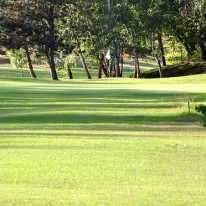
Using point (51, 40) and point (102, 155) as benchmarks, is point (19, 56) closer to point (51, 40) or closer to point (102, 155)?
point (51, 40)

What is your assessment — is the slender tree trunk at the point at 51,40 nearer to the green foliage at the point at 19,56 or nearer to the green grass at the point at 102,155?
the green foliage at the point at 19,56

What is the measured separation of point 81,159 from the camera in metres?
14.7

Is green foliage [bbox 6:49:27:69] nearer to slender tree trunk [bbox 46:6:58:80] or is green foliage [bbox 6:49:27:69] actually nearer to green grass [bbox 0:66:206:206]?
slender tree trunk [bbox 46:6:58:80]

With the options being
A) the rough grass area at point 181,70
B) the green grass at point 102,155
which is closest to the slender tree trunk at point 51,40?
the rough grass area at point 181,70

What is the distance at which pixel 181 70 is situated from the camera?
245ft

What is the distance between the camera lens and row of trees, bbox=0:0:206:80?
7246 centimetres

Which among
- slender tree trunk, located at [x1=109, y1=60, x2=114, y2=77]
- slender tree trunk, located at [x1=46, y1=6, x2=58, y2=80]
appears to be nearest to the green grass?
slender tree trunk, located at [x1=46, y1=6, x2=58, y2=80]

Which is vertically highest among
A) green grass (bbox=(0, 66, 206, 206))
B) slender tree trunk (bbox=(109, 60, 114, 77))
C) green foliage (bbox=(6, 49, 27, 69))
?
green grass (bbox=(0, 66, 206, 206))

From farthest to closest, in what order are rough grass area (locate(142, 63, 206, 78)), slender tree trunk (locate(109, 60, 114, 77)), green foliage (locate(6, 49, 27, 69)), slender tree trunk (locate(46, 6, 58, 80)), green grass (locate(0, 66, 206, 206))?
green foliage (locate(6, 49, 27, 69)) → slender tree trunk (locate(109, 60, 114, 77)) → slender tree trunk (locate(46, 6, 58, 80)) → rough grass area (locate(142, 63, 206, 78)) → green grass (locate(0, 66, 206, 206))

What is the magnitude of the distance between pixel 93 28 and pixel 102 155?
202 feet

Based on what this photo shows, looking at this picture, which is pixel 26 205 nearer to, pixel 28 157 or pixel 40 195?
pixel 40 195

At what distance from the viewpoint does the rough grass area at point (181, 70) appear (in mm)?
73000

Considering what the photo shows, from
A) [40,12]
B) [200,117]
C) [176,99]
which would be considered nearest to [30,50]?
[40,12]

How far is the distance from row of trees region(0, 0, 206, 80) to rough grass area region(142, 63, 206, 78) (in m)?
1.59
